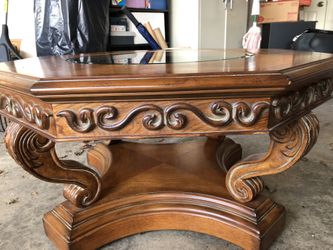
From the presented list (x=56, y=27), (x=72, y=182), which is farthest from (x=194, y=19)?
(x=72, y=182)

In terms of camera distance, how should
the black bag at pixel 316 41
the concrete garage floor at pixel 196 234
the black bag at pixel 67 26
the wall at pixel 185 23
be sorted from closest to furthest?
the concrete garage floor at pixel 196 234 → the black bag at pixel 67 26 → the black bag at pixel 316 41 → the wall at pixel 185 23

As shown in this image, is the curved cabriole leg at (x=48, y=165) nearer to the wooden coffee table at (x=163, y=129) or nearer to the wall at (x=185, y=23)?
the wooden coffee table at (x=163, y=129)

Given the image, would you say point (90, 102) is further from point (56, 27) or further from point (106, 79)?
point (56, 27)

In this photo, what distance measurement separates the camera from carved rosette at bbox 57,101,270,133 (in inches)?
19.5

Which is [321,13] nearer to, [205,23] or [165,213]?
[205,23]

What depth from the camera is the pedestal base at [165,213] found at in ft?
2.32

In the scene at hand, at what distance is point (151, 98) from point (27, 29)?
1975mm

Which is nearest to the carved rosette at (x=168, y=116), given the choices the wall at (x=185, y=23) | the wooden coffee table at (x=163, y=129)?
the wooden coffee table at (x=163, y=129)

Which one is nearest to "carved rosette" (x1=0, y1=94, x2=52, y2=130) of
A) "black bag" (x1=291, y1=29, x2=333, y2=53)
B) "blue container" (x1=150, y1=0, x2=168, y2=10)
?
"blue container" (x1=150, y1=0, x2=168, y2=10)

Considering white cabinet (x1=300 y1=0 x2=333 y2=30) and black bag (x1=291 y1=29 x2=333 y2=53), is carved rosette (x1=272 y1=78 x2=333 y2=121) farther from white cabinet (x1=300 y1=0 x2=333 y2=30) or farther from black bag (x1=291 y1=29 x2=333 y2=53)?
white cabinet (x1=300 y1=0 x2=333 y2=30)

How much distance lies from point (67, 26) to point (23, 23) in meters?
0.61

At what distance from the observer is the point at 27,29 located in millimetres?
2070

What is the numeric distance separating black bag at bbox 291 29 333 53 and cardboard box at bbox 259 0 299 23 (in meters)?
0.74

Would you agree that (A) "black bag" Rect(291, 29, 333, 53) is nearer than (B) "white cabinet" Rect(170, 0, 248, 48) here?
Yes
